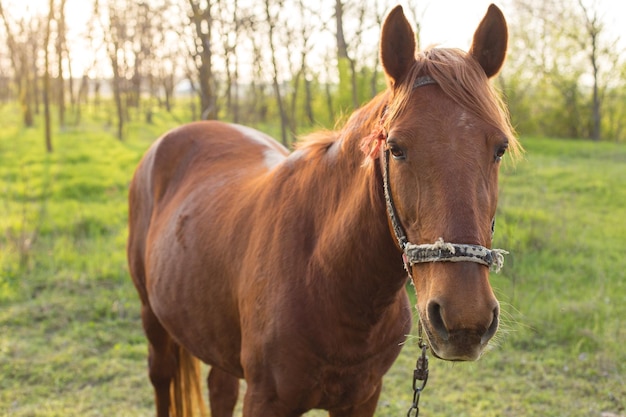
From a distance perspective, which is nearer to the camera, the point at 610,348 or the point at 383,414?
the point at 383,414

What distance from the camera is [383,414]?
3.97m

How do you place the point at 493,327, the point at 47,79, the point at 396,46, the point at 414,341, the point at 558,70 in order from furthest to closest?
the point at 558,70, the point at 47,79, the point at 414,341, the point at 396,46, the point at 493,327

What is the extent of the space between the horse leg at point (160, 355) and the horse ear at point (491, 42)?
2.50 meters

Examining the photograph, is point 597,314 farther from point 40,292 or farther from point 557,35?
point 557,35

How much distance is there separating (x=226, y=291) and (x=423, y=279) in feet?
3.82

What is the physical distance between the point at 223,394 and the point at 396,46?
2.45 meters

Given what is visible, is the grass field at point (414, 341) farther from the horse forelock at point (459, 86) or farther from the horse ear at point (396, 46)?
the horse ear at point (396, 46)

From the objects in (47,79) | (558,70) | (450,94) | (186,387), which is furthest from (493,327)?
(558,70)

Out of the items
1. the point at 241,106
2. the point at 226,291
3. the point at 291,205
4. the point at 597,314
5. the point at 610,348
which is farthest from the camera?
the point at 241,106

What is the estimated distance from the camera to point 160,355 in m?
3.53

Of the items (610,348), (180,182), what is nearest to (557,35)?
(610,348)

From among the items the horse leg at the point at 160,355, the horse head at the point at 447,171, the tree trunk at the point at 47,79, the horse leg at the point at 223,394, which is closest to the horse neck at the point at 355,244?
the horse head at the point at 447,171

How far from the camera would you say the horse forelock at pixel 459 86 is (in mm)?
1582

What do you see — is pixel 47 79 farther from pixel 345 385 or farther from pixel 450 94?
pixel 450 94
